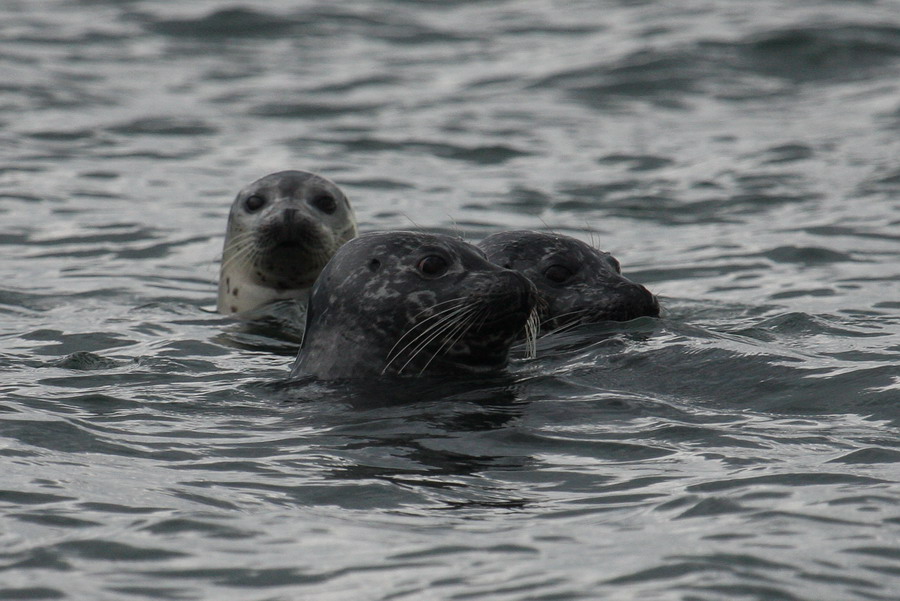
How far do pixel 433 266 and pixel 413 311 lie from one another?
27 cm

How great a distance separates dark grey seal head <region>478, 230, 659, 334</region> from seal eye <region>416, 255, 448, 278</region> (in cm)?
112

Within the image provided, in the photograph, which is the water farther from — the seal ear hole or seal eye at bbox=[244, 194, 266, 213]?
the seal ear hole

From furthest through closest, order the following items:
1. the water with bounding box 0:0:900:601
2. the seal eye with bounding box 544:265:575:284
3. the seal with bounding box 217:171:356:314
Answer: the seal with bounding box 217:171:356:314
the seal eye with bounding box 544:265:575:284
the water with bounding box 0:0:900:601

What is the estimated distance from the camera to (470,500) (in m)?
6.41

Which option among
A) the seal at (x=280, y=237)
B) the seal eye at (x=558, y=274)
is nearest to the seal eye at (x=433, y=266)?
the seal eye at (x=558, y=274)

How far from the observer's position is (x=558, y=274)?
9.95 metres

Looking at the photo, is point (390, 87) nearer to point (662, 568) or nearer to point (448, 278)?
point (448, 278)

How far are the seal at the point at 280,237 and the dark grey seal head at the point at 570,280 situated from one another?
1.83 meters

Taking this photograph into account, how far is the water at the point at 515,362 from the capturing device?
230 inches

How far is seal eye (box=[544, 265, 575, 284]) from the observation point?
9945 mm

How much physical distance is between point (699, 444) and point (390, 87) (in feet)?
51.7

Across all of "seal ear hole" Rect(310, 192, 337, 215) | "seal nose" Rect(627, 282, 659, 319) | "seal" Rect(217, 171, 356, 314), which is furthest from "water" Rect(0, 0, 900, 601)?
"seal ear hole" Rect(310, 192, 337, 215)

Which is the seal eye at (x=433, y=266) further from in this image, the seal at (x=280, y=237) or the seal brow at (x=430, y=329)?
the seal at (x=280, y=237)

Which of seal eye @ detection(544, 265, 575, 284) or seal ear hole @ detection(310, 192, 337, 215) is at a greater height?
seal ear hole @ detection(310, 192, 337, 215)
